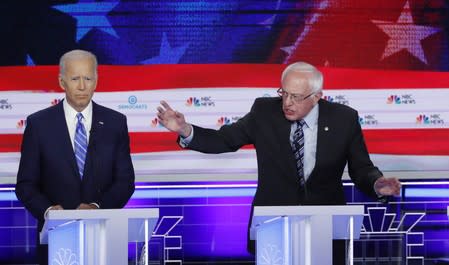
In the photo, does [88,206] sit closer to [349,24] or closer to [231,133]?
[231,133]

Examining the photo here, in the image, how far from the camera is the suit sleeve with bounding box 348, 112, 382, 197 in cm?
470

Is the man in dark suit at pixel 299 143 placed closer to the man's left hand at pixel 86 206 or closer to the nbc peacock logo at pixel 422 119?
the man's left hand at pixel 86 206

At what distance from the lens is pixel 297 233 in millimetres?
3684

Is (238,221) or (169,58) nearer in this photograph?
(169,58)

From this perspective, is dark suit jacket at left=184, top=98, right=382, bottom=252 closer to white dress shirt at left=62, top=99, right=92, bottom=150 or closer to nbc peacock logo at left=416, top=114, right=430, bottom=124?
white dress shirt at left=62, top=99, right=92, bottom=150

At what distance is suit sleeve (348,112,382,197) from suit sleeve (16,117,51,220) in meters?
1.38

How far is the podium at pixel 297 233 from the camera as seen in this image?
3666 millimetres

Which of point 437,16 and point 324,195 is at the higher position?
point 437,16

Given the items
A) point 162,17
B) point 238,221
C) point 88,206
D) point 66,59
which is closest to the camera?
point 88,206

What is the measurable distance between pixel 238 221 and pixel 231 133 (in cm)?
226

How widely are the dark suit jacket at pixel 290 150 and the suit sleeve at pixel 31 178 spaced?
0.70 meters

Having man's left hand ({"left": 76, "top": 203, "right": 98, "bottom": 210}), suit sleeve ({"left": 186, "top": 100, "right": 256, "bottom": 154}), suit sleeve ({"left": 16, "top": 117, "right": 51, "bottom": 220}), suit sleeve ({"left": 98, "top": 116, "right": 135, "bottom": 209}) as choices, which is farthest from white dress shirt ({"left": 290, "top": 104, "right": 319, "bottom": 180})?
suit sleeve ({"left": 16, "top": 117, "right": 51, "bottom": 220})

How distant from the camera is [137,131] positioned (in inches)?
257

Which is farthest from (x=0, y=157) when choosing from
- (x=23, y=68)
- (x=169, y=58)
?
(x=169, y=58)
